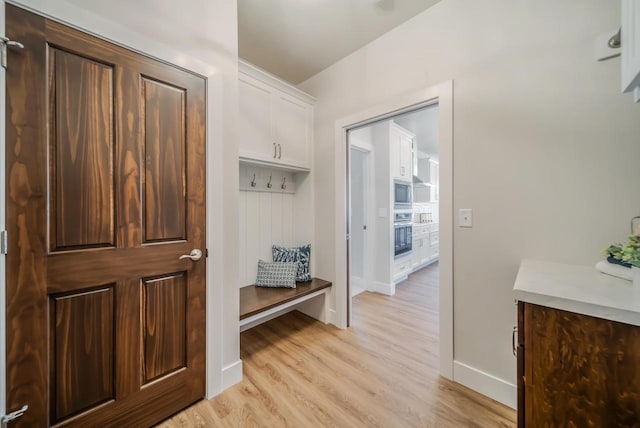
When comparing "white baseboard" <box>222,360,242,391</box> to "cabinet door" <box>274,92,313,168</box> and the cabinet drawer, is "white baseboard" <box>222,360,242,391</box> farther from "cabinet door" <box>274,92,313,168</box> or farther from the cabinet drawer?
the cabinet drawer

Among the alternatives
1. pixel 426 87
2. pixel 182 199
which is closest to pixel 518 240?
pixel 426 87

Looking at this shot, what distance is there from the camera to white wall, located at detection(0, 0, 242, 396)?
52.4 inches

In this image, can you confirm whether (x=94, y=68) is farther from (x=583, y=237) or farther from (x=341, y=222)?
(x=583, y=237)

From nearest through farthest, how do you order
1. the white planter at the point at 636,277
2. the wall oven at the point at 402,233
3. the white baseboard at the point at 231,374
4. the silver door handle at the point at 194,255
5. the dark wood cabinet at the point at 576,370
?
the dark wood cabinet at the point at 576,370, the white planter at the point at 636,277, the silver door handle at the point at 194,255, the white baseboard at the point at 231,374, the wall oven at the point at 402,233

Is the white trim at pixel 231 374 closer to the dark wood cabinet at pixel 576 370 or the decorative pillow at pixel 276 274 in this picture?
the decorative pillow at pixel 276 274

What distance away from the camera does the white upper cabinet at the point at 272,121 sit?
7.01ft

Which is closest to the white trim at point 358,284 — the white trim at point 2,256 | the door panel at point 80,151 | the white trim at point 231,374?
the white trim at point 231,374

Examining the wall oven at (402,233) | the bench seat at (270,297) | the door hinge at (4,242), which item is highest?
the door hinge at (4,242)

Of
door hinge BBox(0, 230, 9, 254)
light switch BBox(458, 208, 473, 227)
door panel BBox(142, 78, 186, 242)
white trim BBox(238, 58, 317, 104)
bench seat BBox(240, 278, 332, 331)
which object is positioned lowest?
bench seat BBox(240, 278, 332, 331)

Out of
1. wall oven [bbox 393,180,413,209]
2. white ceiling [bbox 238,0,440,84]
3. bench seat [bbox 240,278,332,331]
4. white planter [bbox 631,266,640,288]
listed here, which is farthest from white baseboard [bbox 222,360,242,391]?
wall oven [bbox 393,180,413,209]

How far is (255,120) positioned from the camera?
2.21 metres

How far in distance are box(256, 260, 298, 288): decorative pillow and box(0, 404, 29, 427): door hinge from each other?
1561 millimetres

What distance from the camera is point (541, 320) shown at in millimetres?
812

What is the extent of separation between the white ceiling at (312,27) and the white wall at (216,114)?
0.40m
